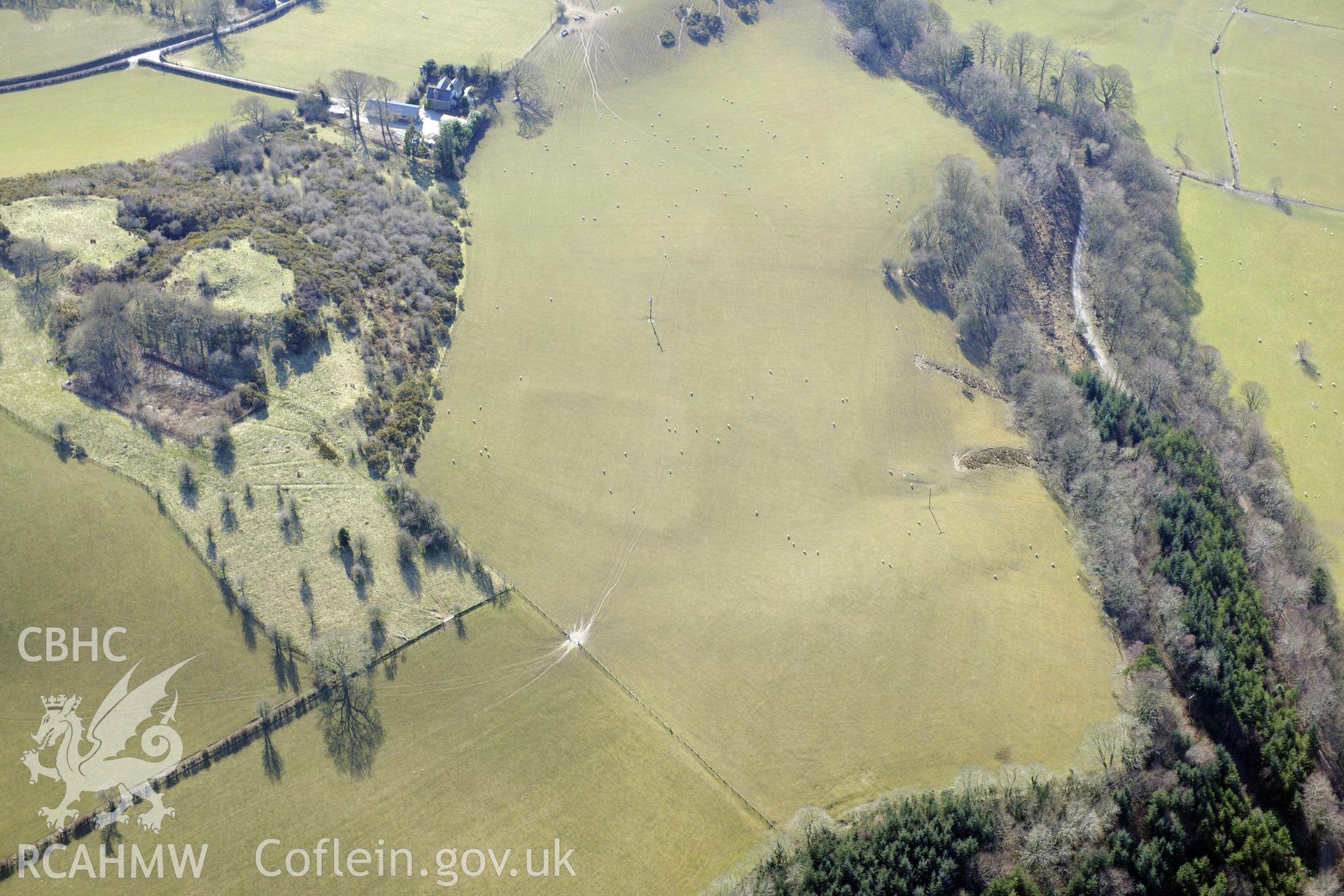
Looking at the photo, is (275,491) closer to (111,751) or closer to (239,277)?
(111,751)

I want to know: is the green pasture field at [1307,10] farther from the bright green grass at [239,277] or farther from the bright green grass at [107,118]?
the bright green grass at [239,277]

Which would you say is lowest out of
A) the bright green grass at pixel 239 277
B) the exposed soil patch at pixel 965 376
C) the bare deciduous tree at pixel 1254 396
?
the bare deciduous tree at pixel 1254 396

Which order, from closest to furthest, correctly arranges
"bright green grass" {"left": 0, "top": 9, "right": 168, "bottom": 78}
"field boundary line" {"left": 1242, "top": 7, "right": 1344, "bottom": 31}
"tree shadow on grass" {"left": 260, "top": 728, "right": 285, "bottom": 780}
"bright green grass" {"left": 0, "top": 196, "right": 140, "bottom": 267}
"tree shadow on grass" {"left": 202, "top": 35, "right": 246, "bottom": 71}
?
"tree shadow on grass" {"left": 260, "top": 728, "right": 285, "bottom": 780}, "bright green grass" {"left": 0, "top": 196, "right": 140, "bottom": 267}, "bright green grass" {"left": 0, "top": 9, "right": 168, "bottom": 78}, "tree shadow on grass" {"left": 202, "top": 35, "right": 246, "bottom": 71}, "field boundary line" {"left": 1242, "top": 7, "right": 1344, "bottom": 31}

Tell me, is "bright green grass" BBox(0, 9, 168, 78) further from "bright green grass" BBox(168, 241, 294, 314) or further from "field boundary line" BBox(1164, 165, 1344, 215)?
"field boundary line" BBox(1164, 165, 1344, 215)

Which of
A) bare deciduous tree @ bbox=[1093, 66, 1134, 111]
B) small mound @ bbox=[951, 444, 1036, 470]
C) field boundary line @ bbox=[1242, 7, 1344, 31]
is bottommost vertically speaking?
small mound @ bbox=[951, 444, 1036, 470]

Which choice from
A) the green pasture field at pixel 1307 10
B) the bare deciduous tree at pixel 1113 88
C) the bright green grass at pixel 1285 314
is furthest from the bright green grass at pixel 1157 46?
the bright green grass at pixel 1285 314

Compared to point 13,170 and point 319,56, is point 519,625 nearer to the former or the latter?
point 13,170

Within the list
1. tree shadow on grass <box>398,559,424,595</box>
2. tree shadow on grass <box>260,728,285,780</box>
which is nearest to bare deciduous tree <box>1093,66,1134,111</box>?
tree shadow on grass <box>398,559,424,595</box>
